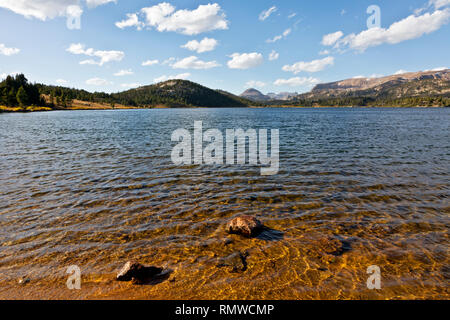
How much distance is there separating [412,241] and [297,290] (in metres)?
7.07

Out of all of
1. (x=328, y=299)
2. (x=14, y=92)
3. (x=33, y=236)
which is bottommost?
(x=328, y=299)

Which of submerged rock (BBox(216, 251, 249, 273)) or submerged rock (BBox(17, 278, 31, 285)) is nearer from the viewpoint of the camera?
submerged rock (BBox(17, 278, 31, 285))

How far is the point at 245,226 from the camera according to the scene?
37.2ft

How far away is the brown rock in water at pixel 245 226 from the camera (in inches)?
443

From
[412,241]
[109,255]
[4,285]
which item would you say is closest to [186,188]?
[109,255]

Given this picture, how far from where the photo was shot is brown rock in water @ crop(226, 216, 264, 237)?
1124 centimetres

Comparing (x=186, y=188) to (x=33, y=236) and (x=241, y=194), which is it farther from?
(x=33, y=236)

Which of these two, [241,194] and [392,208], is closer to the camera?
[392,208]

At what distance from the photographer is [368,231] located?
1150 centimetres

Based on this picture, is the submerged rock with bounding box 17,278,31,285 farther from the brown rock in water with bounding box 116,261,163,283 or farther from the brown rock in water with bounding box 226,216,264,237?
the brown rock in water with bounding box 226,216,264,237
